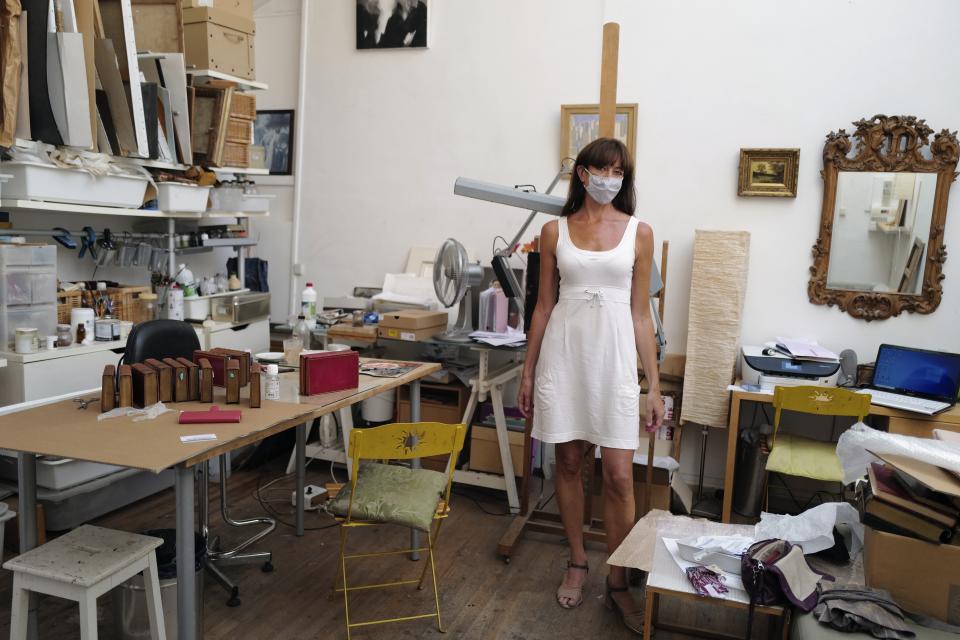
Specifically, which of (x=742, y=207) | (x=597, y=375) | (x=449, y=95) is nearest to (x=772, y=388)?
(x=742, y=207)

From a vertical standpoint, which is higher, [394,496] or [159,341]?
[159,341]

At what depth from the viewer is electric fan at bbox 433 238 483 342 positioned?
141 inches

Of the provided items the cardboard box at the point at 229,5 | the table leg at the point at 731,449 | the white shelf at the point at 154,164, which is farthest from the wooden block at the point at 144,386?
the table leg at the point at 731,449

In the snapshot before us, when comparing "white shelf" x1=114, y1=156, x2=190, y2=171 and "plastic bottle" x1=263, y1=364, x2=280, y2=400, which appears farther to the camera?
"white shelf" x1=114, y1=156, x2=190, y2=171

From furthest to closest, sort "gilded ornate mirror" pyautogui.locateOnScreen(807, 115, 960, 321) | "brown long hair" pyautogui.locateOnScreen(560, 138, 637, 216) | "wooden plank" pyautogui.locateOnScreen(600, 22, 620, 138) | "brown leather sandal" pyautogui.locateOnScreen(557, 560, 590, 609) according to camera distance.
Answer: "gilded ornate mirror" pyautogui.locateOnScreen(807, 115, 960, 321) → "wooden plank" pyautogui.locateOnScreen(600, 22, 620, 138) → "brown leather sandal" pyautogui.locateOnScreen(557, 560, 590, 609) → "brown long hair" pyautogui.locateOnScreen(560, 138, 637, 216)

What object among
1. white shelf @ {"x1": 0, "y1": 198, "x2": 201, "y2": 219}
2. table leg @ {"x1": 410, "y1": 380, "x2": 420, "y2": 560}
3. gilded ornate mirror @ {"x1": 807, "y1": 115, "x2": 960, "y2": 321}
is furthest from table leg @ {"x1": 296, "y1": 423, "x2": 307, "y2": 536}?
gilded ornate mirror @ {"x1": 807, "y1": 115, "x2": 960, "y2": 321}

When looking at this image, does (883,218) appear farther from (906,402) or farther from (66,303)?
(66,303)

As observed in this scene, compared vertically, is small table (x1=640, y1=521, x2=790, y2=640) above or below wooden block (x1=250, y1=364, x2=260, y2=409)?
below

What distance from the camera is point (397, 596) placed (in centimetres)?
281

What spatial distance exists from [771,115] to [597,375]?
78.1 inches

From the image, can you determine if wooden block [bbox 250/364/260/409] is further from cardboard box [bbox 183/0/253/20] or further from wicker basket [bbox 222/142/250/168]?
cardboard box [bbox 183/0/253/20]

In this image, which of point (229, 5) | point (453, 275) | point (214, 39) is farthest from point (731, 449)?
point (229, 5)

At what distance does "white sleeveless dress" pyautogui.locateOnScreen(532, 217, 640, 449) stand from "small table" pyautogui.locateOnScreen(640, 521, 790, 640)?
1.18 feet

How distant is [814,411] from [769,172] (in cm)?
125
